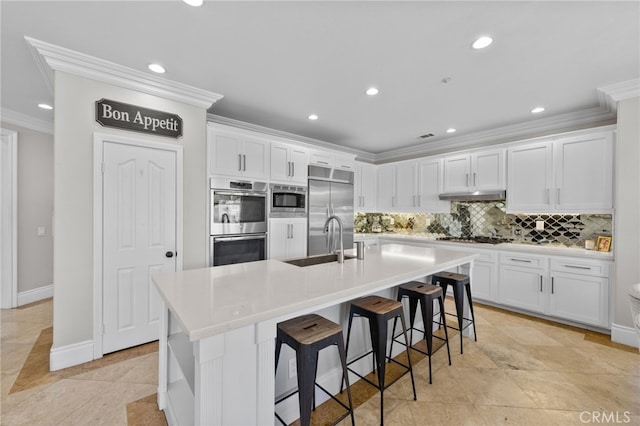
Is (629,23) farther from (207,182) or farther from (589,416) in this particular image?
(207,182)

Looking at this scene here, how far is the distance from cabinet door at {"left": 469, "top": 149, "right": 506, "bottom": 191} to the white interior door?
4.18 m

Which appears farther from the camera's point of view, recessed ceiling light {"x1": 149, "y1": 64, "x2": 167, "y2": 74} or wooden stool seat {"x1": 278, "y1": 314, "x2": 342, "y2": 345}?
recessed ceiling light {"x1": 149, "y1": 64, "x2": 167, "y2": 74}

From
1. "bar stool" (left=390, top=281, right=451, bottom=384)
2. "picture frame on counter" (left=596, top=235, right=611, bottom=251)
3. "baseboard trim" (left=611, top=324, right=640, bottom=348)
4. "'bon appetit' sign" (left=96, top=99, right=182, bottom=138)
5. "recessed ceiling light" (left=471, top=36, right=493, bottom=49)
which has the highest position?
"recessed ceiling light" (left=471, top=36, right=493, bottom=49)

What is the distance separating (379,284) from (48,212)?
5.06m

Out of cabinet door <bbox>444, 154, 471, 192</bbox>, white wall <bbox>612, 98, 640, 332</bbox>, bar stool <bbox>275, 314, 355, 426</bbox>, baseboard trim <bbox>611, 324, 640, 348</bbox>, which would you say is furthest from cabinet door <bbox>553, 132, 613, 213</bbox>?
bar stool <bbox>275, 314, 355, 426</bbox>

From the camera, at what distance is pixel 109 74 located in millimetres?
2428

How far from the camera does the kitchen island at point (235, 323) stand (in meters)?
1.09

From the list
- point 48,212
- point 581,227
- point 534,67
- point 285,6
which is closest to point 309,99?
point 285,6

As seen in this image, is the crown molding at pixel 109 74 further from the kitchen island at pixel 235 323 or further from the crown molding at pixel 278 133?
the kitchen island at pixel 235 323

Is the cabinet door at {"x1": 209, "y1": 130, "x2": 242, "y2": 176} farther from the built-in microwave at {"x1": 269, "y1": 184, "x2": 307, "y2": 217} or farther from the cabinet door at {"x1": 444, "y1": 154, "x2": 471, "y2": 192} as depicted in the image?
the cabinet door at {"x1": 444, "y1": 154, "x2": 471, "y2": 192}

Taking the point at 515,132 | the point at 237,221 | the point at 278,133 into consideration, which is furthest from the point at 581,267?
the point at 278,133

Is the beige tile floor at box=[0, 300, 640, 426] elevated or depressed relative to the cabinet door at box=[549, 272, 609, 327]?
depressed

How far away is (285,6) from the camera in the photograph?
171cm

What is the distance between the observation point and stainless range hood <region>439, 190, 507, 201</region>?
395 centimetres
